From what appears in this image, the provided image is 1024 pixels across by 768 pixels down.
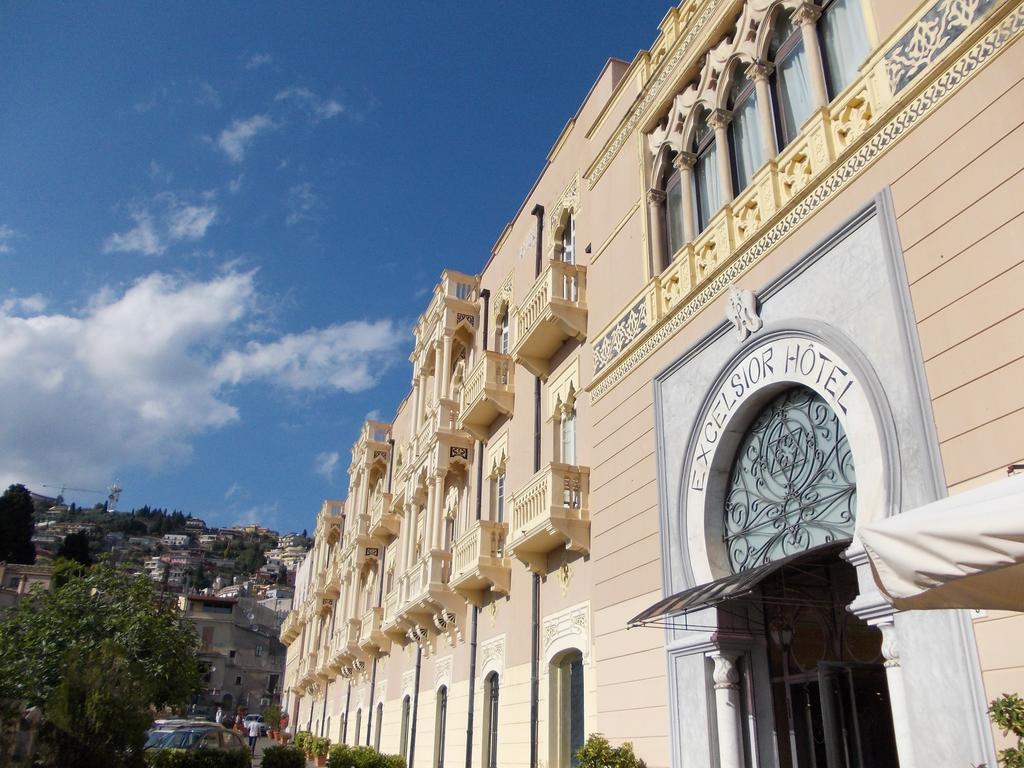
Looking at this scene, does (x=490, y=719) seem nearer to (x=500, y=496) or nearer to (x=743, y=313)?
(x=500, y=496)

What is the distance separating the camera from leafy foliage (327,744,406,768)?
62.6ft

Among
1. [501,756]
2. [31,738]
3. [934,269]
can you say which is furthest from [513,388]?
[934,269]

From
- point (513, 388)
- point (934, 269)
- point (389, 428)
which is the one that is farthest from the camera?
point (389, 428)

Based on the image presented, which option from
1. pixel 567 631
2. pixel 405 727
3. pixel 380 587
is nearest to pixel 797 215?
pixel 567 631

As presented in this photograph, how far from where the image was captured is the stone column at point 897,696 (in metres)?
5.79

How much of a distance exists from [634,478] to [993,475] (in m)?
5.15

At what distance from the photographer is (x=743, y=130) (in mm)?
9703

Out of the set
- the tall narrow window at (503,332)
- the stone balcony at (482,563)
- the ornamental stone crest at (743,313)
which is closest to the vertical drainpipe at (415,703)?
the stone balcony at (482,563)

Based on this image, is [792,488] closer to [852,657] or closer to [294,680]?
[852,657]

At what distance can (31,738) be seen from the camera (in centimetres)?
1086

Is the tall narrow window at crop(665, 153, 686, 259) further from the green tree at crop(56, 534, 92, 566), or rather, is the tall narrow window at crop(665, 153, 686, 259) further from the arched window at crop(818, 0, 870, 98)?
the green tree at crop(56, 534, 92, 566)

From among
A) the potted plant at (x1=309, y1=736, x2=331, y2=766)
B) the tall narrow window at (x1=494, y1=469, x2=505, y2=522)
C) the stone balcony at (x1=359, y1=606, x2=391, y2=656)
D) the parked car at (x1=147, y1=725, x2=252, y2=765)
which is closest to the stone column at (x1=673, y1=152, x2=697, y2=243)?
the tall narrow window at (x1=494, y1=469, x2=505, y2=522)

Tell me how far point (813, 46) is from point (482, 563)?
10.1 m

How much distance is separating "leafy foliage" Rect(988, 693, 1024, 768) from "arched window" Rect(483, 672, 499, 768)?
35.9 ft
